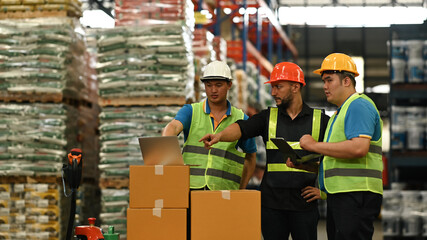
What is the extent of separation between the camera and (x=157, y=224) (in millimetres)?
4559

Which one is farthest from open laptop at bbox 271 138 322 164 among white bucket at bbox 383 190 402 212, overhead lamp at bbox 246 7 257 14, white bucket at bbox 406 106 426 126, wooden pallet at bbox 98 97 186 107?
overhead lamp at bbox 246 7 257 14

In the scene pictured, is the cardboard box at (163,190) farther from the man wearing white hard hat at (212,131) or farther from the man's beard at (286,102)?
the man's beard at (286,102)

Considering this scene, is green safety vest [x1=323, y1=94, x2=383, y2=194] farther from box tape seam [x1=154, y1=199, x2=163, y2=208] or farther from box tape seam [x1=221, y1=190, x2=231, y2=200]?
box tape seam [x1=154, y1=199, x2=163, y2=208]

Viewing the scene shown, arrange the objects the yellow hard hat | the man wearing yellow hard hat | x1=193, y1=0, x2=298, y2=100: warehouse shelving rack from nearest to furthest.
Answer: the man wearing yellow hard hat, the yellow hard hat, x1=193, y1=0, x2=298, y2=100: warehouse shelving rack

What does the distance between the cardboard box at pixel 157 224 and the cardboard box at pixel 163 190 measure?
0.05 meters

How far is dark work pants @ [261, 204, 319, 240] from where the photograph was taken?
16.2 ft

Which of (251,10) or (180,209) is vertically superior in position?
(251,10)

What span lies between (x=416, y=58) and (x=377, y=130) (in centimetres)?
347

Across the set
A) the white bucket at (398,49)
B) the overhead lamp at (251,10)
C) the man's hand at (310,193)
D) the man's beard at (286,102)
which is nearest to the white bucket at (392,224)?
the white bucket at (398,49)

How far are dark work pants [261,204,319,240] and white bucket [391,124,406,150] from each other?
309 cm

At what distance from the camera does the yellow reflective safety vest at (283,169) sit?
4.99 metres

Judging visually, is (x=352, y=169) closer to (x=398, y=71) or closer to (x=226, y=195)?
(x=226, y=195)

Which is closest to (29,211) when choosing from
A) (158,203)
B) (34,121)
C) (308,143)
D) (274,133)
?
(34,121)

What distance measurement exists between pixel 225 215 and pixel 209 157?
0.96 metres
